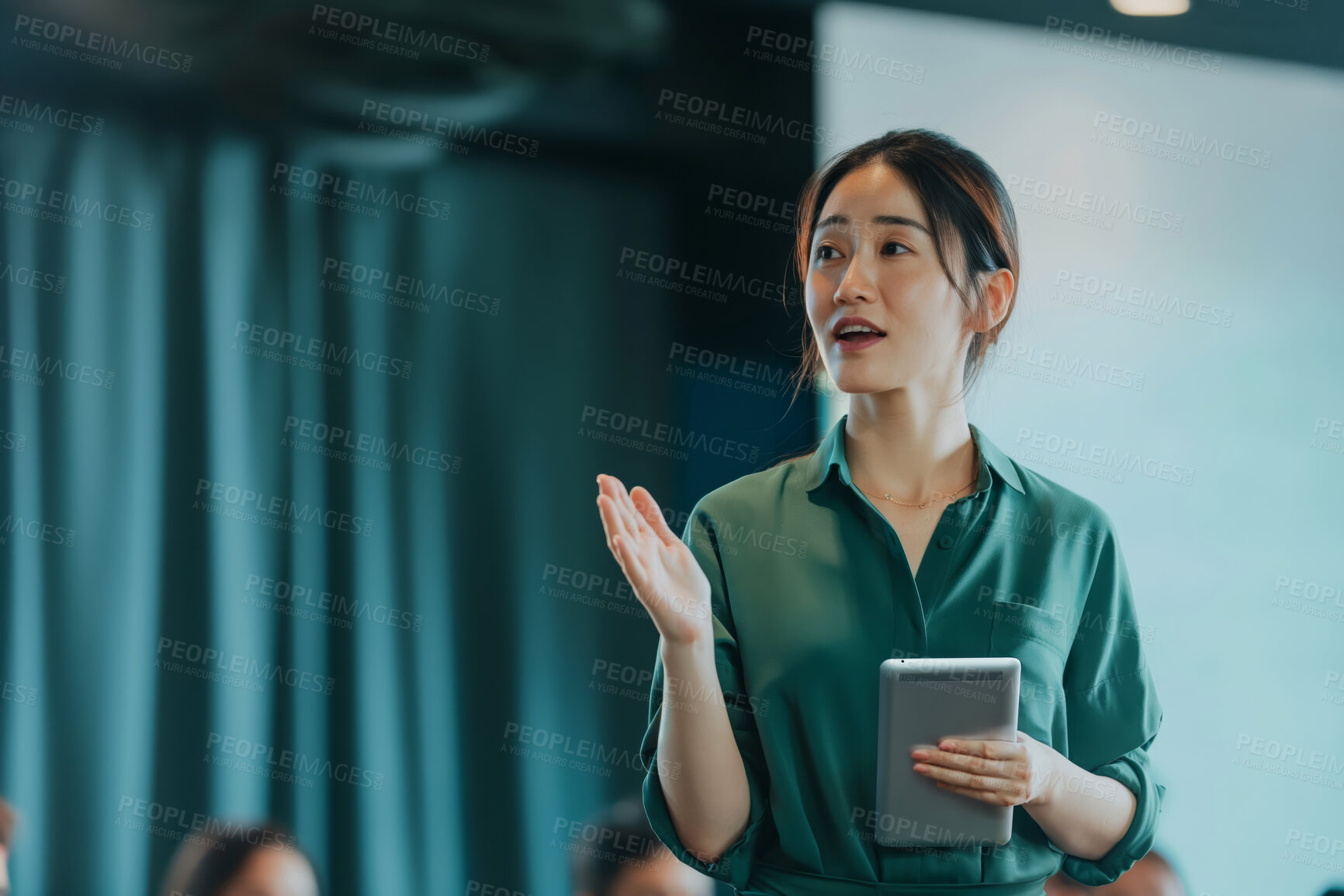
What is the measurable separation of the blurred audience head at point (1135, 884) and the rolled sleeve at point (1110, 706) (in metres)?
0.84

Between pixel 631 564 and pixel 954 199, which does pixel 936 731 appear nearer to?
pixel 631 564

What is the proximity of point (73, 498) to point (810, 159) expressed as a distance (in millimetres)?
1908

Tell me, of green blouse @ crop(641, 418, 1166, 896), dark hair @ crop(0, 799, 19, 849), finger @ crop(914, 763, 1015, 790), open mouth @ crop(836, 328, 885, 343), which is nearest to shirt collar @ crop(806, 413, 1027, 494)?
green blouse @ crop(641, 418, 1166, 896)

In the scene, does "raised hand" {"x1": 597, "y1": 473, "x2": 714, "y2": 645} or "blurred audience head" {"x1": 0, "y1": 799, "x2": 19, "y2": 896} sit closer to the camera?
"raised hand" {"x1": 597, "y1": 473, "x2": 714, "y2": 645}

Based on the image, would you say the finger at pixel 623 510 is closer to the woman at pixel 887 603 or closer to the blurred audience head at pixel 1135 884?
the woman at pixel 887 603

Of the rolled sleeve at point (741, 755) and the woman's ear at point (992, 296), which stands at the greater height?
the woman's ear at point (992, 296)

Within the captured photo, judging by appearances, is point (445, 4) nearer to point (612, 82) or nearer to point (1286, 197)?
point (612, 82)

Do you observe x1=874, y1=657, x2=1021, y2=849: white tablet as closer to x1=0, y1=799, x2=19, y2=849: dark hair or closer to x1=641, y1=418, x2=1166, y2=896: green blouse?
x1=641, y1=418, x2=1166, y2=896: green blouse

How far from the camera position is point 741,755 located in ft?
4.08

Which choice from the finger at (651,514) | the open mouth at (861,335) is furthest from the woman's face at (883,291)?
the finger at (651,514)

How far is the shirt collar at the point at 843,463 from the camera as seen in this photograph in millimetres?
1331

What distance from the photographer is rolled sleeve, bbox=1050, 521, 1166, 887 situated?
1.27 metres

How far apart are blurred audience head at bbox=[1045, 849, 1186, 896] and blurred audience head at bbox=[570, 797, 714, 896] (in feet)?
2.38

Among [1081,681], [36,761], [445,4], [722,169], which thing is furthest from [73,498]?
[1081,681]
